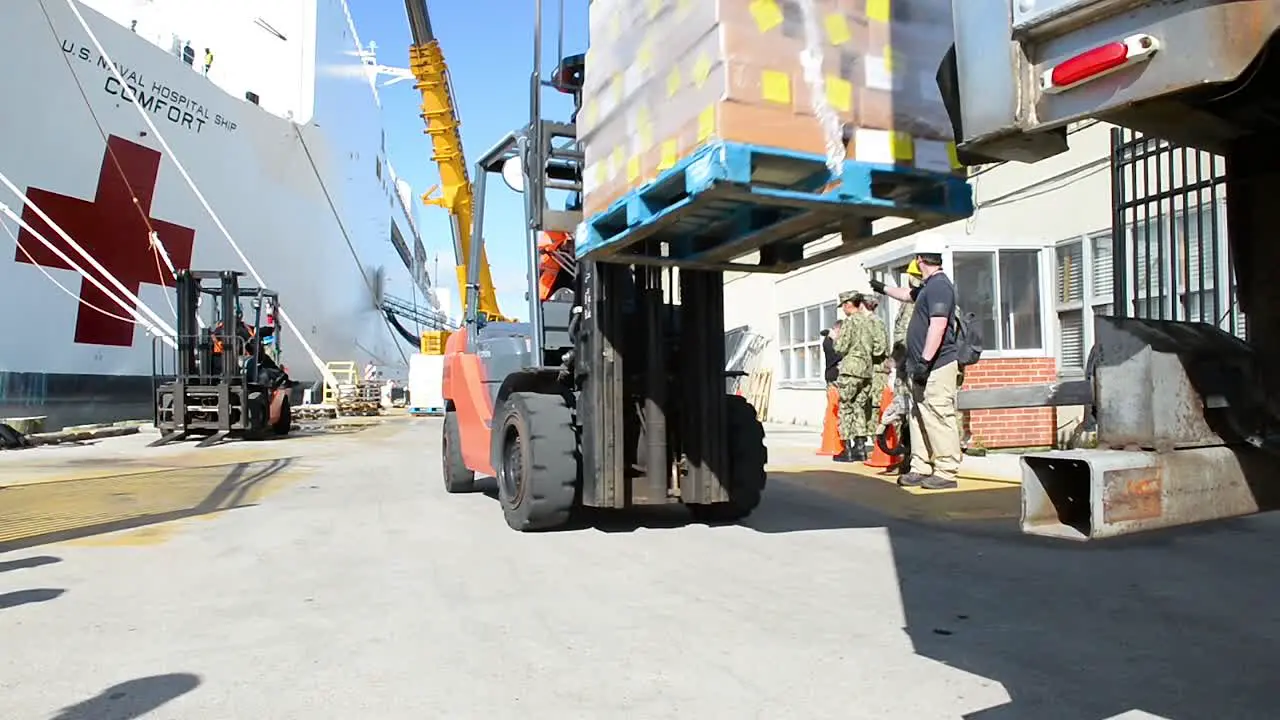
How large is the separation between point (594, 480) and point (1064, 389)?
2722 millimetres

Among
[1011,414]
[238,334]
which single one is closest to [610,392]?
[1011,414]

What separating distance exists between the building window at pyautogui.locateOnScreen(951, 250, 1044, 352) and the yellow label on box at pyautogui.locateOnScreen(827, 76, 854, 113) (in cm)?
778

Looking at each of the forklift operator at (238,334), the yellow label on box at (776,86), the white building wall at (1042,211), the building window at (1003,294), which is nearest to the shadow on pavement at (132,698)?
the yellow label on box at (776,86)

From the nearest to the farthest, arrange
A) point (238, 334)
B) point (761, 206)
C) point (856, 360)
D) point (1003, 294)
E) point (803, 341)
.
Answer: point (761, 206), point (856, 360), point (1003, 294), point (238, 334), point (803, 341)

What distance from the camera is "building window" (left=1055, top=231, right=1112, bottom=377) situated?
32.3 feet

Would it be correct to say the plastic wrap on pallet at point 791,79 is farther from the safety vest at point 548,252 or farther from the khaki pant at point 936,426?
the khaki pant at point 936,426

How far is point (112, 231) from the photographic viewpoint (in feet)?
63.8

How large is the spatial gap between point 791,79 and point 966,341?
4335 millimetres

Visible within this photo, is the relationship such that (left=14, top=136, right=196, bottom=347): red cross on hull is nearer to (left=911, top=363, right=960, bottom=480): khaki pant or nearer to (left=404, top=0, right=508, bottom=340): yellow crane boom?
(left=404, top=0, right=508, bottom=340): yellow crane boom

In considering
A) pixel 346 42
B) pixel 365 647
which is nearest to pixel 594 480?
pixel 365 647

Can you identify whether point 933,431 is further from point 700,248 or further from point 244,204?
point 244,204

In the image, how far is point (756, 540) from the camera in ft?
18.1

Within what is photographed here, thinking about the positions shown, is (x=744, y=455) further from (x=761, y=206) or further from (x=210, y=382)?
(x=210, y=382)

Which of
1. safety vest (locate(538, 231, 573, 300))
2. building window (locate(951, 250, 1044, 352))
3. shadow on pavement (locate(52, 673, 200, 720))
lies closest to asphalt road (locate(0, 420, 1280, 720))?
shadow on pavement (locate(52, 673, 200, 720))
